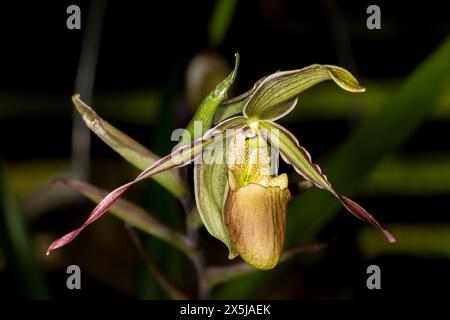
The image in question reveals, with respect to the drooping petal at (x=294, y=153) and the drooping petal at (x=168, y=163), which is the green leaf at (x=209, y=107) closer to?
the drooping petal at (x=168, y=163)

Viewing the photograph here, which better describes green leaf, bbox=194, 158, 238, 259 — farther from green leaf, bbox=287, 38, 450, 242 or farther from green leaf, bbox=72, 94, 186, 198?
green leaf, bbox=287, 38, 450, 242

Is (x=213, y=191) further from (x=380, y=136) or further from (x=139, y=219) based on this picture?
(x=380, y=136)

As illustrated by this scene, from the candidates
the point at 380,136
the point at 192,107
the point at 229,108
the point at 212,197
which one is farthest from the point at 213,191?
the point at 192,107

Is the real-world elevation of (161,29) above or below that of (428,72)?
above

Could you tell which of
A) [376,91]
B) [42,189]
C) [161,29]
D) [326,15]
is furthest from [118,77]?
[376,91]

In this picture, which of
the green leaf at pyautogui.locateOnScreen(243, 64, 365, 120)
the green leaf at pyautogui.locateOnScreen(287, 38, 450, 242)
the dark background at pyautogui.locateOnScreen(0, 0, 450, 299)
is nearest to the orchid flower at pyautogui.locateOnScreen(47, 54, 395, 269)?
the green leaf at pyautogui.locateOnScreen(243, 64, 365, 120)
